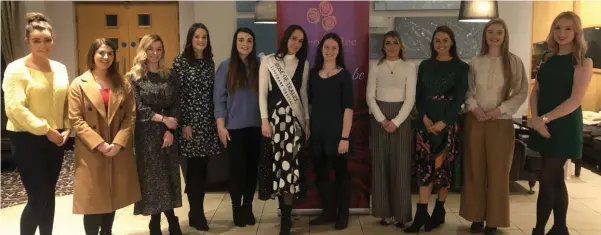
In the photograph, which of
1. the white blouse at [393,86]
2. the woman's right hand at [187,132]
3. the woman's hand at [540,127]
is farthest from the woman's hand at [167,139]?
the woman's hand at [540,127]

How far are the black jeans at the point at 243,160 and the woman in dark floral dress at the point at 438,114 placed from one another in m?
1.14

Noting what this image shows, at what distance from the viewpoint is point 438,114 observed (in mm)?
3492

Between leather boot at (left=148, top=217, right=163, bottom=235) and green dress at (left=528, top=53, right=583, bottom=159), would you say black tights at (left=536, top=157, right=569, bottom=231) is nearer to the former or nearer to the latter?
green dress at (left=528, top=53, right=583, bottom=159)

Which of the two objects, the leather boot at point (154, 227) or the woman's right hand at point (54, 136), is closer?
the woman's right hand at point (54, 136)

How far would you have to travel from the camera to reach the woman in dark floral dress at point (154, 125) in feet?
10.5

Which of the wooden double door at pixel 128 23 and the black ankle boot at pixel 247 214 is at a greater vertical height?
the wooden double door at pixel 128 23

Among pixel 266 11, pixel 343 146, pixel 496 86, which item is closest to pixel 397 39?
pixel 496 86

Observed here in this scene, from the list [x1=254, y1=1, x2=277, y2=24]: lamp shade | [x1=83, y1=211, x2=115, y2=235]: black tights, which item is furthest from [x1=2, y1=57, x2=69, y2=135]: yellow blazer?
[x1=254, y1=1, x2=277, y2=24]: lamp shade

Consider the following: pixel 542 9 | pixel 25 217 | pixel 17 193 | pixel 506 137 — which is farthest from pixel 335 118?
pixel 542 9

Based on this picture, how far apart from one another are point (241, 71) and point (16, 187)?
9.70 ft

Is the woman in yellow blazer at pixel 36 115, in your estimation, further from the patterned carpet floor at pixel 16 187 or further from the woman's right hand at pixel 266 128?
the patterned carpet floor at pixel 16 187

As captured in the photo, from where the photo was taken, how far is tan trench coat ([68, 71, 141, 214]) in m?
2.86

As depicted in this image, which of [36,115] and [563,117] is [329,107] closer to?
[563,117]

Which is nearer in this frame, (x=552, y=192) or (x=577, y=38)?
(x=577, y=38)
